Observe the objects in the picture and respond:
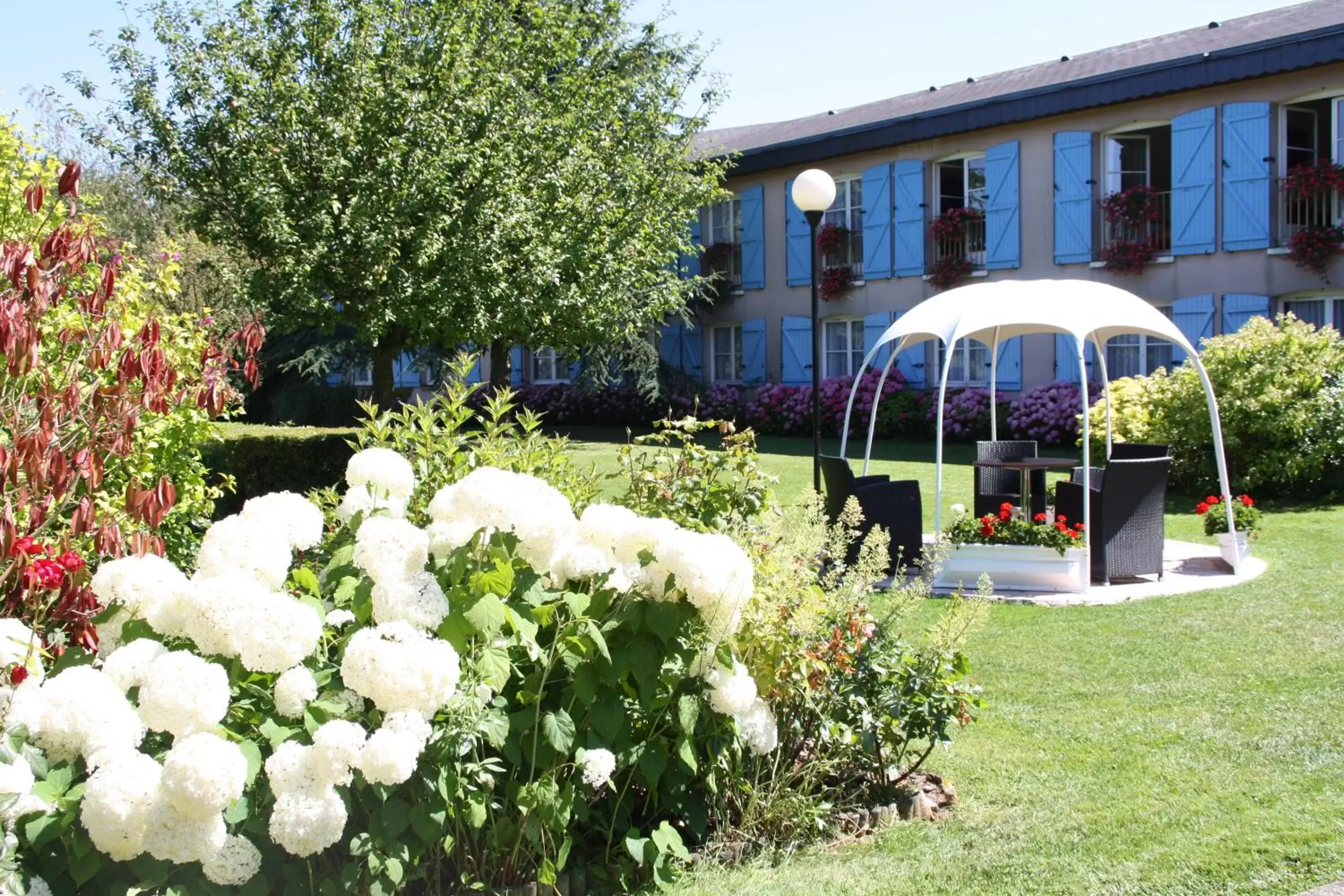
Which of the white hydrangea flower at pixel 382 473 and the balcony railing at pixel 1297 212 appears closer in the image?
the white hydrangea flower at pixel 382 473

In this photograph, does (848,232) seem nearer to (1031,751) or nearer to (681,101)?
(681,101)

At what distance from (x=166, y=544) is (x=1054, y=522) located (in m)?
6.05

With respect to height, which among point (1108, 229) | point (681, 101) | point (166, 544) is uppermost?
point (681, 101)

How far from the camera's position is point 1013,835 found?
3865 mm

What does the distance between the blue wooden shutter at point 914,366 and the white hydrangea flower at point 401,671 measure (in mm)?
18599

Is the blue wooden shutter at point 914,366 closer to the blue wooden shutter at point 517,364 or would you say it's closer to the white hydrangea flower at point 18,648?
the blue wooden shutter at point 517,364

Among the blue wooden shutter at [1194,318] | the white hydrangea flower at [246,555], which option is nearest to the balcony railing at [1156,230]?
the blue wooden shutter at [1194,318]

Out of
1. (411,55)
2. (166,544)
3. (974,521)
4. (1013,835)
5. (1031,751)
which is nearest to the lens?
(1013,835)

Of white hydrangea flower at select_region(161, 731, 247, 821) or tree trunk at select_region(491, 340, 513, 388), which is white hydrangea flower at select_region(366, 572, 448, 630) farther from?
tree trunk at select_region(491, 340, 513, 388)

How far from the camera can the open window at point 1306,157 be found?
52.6 feet

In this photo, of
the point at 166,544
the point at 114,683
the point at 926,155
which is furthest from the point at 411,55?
the point at 114,683

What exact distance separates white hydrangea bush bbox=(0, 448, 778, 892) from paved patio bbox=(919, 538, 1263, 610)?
201 inches

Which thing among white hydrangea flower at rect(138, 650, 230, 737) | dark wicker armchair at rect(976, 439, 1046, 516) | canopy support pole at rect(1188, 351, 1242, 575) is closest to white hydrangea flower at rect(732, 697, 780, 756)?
white hydrangea flower at rect(138, 650, 230, 737)

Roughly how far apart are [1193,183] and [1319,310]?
2438 mm
